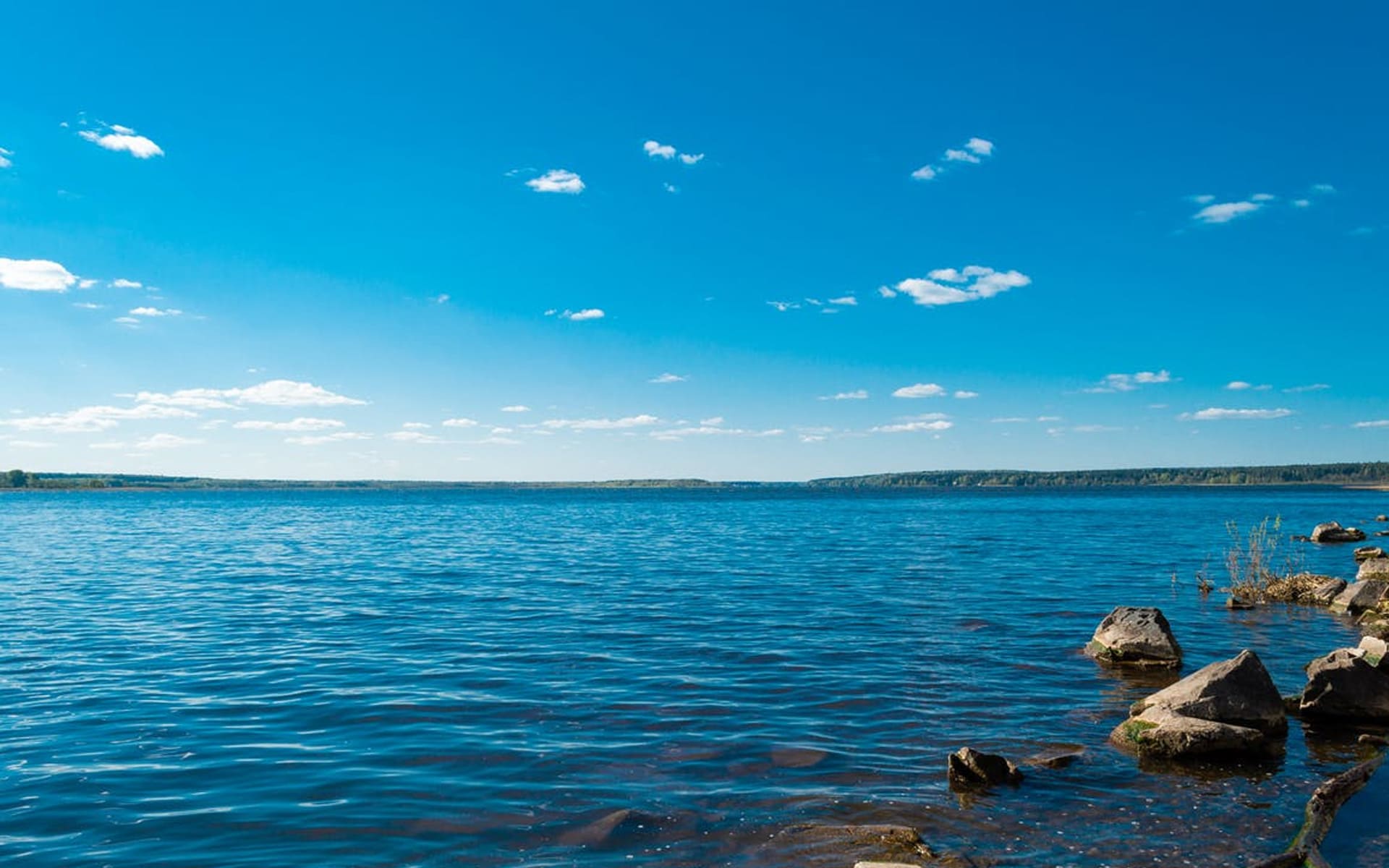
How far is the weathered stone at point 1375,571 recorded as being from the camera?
30547mm

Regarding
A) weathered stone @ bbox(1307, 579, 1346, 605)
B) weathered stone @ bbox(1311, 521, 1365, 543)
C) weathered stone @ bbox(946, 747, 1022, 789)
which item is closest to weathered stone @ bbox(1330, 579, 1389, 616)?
weathered stone @ bbox(1307, 579, 1346, 605)

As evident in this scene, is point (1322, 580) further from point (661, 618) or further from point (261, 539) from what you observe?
point (261, 539)

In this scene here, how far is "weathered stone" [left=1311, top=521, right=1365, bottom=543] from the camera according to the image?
57656 mm

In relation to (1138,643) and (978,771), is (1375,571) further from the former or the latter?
(978,771)

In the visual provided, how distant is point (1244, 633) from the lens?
79.0ft

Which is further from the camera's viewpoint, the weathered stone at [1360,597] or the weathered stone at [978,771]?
the weathered stone at [1360,597]

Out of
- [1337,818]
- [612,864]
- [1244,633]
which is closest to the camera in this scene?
[612,864]

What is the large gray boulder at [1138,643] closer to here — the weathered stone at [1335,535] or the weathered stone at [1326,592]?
the weathered stone at [1326,592]

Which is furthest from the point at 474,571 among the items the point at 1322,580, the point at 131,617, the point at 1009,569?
the point at 1322,580

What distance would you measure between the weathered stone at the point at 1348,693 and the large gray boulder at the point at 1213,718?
3.73 ft

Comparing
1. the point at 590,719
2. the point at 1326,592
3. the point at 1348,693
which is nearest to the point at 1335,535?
the point at 1326,592

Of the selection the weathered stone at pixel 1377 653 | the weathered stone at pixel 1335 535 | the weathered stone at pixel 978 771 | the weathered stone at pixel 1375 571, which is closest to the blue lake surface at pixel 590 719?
the weathered stone at pixel 978 771

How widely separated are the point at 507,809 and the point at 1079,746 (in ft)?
28.9

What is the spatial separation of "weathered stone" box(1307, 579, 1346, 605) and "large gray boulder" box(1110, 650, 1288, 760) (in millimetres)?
18965
